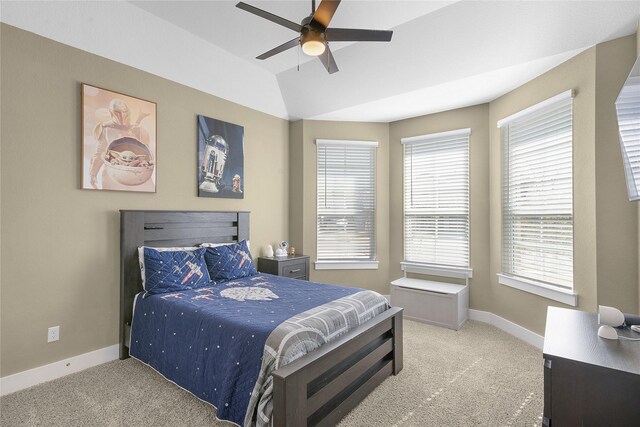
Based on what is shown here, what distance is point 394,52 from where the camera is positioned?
3324 millimetres

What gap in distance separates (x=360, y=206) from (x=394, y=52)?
210 cm

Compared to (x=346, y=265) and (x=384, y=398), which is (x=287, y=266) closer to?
(x=346, y=265)

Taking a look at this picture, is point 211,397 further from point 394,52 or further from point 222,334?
point 394,52

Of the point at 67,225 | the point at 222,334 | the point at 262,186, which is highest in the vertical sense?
the point at 262,186

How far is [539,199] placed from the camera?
10.8 ft

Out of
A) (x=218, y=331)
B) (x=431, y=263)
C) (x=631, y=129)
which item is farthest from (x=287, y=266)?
(x=631, y=129)

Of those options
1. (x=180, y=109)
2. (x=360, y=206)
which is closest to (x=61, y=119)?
(x=180, y=109)

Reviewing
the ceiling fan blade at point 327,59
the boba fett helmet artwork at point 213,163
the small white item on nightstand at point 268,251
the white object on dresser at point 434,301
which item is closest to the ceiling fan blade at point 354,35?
the ceiling fan blade at point 327,59

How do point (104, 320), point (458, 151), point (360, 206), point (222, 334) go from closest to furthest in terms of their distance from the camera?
point (222, 334) < point (104, 320) < point (458, 151) < point (360, 206)

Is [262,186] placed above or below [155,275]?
above

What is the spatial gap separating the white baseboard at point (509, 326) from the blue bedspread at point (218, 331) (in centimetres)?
199

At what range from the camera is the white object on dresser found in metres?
3.75

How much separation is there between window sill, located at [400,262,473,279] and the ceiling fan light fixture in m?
3.13

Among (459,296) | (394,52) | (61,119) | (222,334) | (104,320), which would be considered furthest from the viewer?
(459,296)
